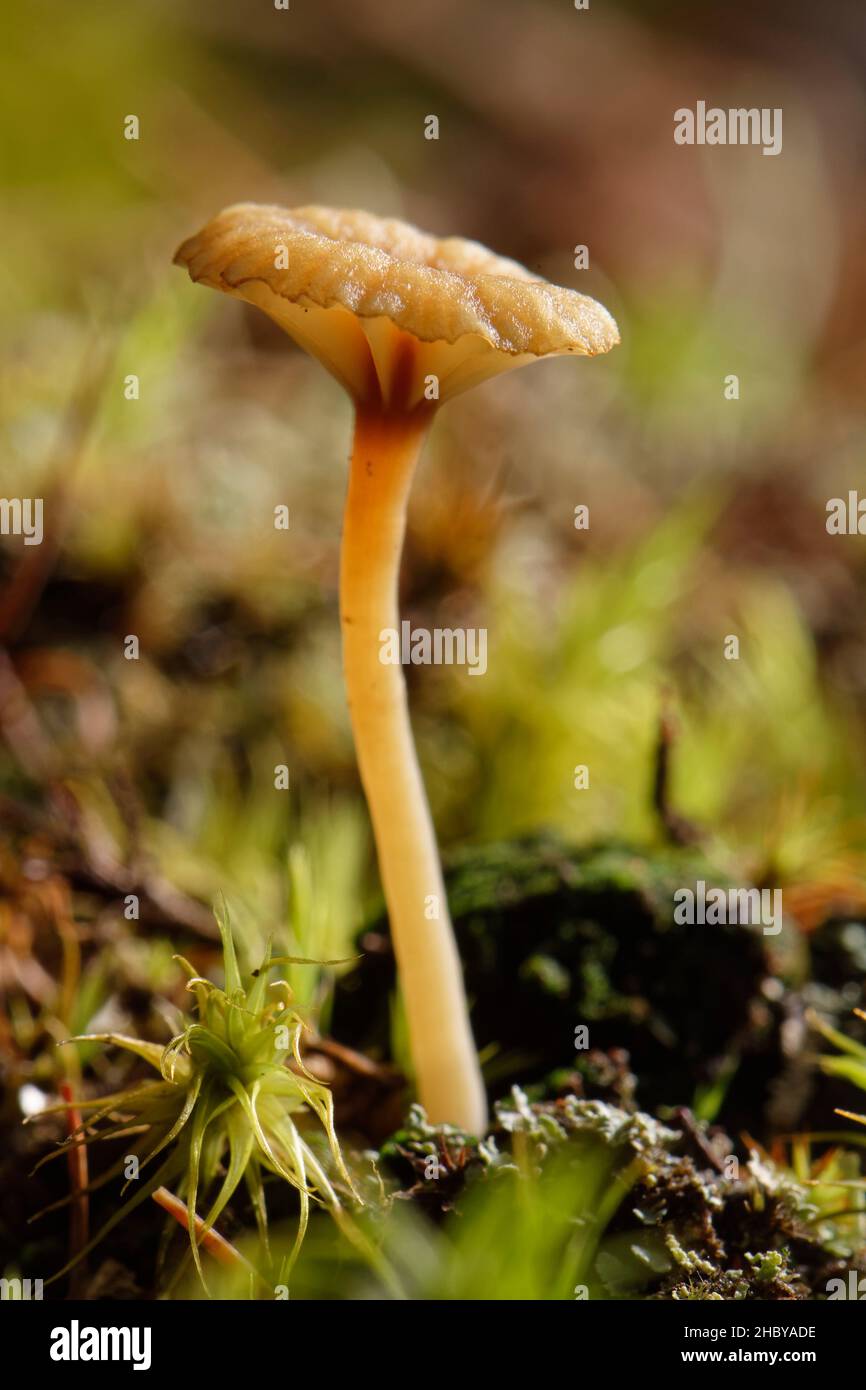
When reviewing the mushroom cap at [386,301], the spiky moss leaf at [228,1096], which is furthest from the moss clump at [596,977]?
the mushroom cap at [386,301]

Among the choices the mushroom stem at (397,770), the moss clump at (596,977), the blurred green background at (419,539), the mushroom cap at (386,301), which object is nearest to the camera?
the mushroom cap at (386,301)

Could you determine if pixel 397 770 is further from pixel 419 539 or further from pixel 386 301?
pixel 419 539

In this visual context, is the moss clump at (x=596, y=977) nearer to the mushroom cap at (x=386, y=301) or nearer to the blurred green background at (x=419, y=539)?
the blurred green background at (x=419, y=539)

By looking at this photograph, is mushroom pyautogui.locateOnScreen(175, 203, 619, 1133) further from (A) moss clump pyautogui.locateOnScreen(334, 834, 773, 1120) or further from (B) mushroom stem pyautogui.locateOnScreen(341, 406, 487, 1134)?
(A) moss clump pyautogui.locateOnScreen(334, 834, 773, 1120)

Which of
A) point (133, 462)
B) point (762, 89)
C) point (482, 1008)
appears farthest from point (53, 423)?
point (762, 89)

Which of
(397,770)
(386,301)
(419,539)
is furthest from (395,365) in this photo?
(419,539)

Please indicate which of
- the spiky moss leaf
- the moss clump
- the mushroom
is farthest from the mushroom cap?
the moss clump

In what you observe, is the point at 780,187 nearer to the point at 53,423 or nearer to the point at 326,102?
the point at 326,102
